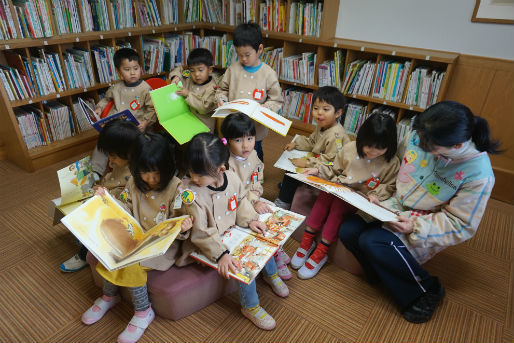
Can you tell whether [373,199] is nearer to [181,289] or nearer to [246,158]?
[246,158]

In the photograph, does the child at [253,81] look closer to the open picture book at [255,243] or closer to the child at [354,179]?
the child at [354,179]

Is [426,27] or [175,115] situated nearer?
[175,115]

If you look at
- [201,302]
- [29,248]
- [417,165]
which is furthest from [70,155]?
[417,165]

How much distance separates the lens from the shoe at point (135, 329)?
147cm

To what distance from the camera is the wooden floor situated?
1.55 m

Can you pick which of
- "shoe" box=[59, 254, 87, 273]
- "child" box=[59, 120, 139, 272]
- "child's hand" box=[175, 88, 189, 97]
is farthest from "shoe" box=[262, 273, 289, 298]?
"child's hand" box=[175, 88, 189, 97]

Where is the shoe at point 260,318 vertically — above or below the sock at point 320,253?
below

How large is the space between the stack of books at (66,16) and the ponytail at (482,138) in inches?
117

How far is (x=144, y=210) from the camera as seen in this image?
Answer: 154 cm

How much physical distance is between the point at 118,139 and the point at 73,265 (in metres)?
0.78

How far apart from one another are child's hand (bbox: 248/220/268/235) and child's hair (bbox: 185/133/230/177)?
1.15 ft

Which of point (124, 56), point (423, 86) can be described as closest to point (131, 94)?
point (124, 56)

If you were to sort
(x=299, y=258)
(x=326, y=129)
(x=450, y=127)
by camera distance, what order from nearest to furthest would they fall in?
(x=450, y=127), (x=299, y=258), (x=326, y=129)

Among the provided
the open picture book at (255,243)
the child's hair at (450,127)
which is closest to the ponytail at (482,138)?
the child's hair at (450,127)
